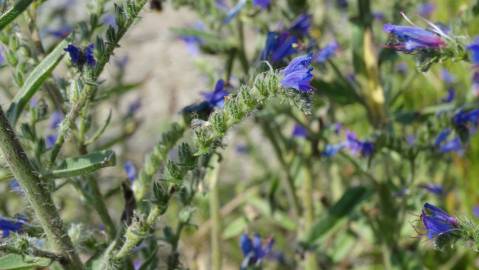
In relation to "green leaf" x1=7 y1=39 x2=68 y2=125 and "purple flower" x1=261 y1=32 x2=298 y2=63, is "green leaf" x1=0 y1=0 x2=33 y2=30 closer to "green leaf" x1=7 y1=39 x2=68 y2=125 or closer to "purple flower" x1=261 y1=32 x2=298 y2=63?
"green leaf" x1=7 y1=39 x2=68 y2=125

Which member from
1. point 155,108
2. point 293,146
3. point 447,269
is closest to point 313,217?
point 293,146

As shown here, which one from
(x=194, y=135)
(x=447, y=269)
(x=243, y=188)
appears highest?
(x=194, y=135)

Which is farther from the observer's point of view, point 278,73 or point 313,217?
point 313,217

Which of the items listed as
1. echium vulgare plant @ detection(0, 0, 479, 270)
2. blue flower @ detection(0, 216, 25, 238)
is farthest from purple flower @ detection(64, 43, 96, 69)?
blue flower @ detection(0, 216, 25, 238)

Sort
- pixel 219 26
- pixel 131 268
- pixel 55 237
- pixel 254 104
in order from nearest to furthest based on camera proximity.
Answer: pixel 254 104
pixel 55 237
pixel 131 268
pixel 219 26

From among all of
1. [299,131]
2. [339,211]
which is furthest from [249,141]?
[339,211]

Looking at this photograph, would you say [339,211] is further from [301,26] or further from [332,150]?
[301,26]

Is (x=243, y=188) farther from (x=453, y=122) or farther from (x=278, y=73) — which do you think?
(x=278, y=73)

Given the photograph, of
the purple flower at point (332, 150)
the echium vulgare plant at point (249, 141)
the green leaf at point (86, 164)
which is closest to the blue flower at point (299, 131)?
the echium vulgare plant at point (249, 141)
